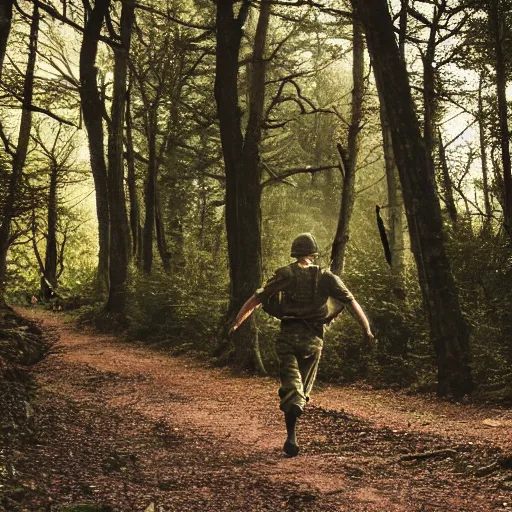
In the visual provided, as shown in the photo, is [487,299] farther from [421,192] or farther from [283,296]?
[283,296]

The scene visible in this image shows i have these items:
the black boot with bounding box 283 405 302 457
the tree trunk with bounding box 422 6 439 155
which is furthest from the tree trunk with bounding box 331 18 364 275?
the black boot with bounding box 283 405 302 457

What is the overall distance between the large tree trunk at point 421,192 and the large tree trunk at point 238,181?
13.4 feet

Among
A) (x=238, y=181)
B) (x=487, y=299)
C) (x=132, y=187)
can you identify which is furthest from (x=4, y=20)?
(x=132, y=187)

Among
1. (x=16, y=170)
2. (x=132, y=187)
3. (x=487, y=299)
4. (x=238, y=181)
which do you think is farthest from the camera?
(x=132, y=187)

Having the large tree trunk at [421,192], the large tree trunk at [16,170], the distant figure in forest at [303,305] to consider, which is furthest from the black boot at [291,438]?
the large tree trunk at [421,192]

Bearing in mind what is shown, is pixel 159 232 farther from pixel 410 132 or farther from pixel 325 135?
pixel 410 132

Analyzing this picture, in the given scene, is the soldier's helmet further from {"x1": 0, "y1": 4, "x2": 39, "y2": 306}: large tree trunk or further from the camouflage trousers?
{"x1": 0, "y1": 4, "x2": 39, "y2": 306}: large tree trunk

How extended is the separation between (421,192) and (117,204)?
43.1 ft

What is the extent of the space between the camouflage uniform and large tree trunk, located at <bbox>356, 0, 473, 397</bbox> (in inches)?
154

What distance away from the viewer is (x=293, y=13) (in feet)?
69.8

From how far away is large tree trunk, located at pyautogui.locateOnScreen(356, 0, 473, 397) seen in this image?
11531 mm

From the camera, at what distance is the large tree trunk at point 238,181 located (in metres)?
14.8

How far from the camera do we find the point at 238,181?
15422mm

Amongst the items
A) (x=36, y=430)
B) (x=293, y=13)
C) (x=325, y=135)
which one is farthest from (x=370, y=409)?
(x=325, y=135)
